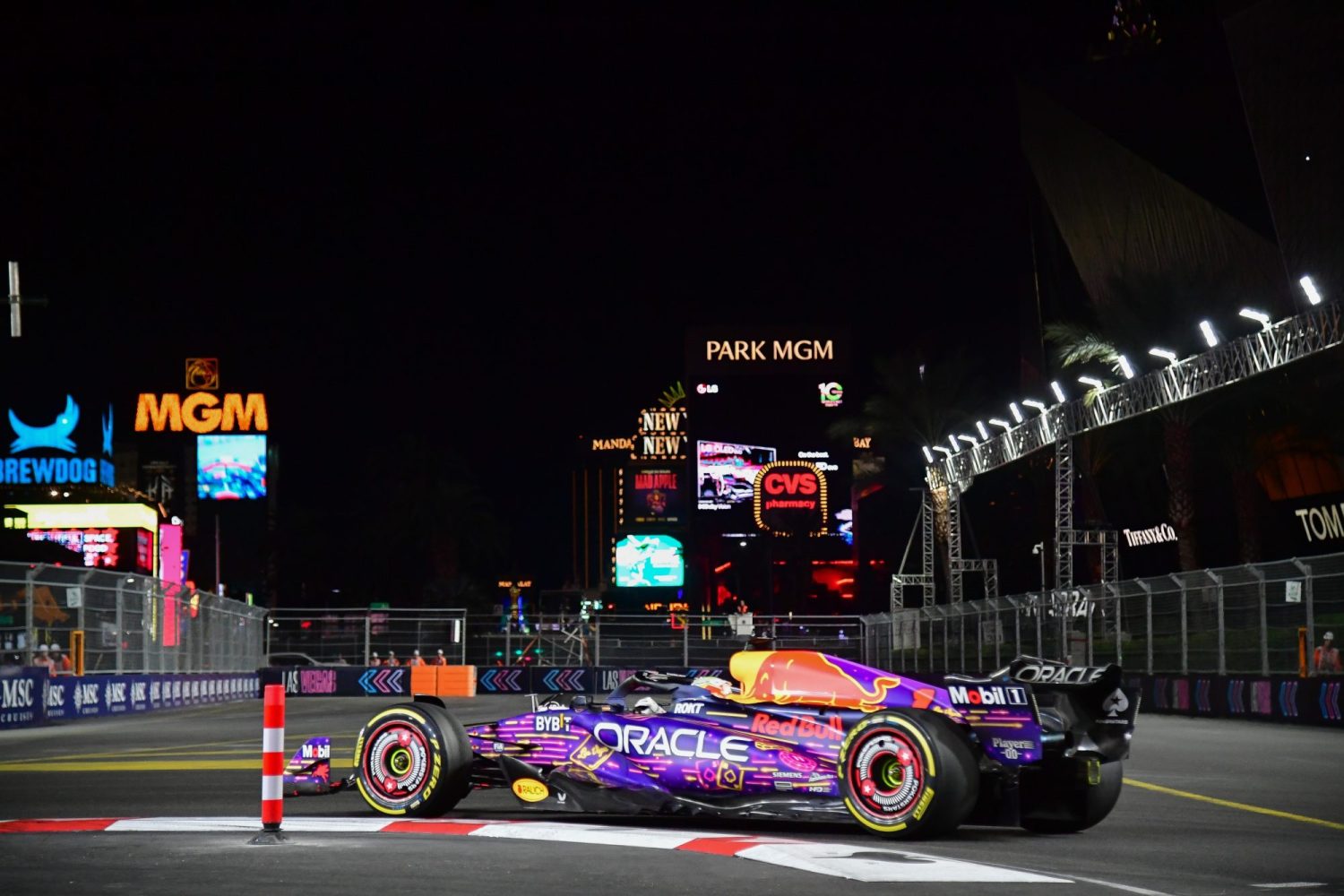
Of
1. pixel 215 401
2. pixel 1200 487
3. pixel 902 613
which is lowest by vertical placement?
pixel 902 613

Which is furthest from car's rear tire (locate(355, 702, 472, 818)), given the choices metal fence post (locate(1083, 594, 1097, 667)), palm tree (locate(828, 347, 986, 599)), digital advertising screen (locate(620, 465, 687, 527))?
digital advertising screen (locate(620, 465, 687, 527))

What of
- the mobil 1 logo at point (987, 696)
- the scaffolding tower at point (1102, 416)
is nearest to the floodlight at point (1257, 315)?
the scaffolding tower at point (1102, 416)

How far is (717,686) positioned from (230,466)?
10392cm

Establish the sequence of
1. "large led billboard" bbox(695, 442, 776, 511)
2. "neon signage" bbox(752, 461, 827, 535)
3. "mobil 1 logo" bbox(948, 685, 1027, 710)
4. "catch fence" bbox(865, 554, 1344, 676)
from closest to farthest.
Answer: "mobil 1 logo" bbox(948, 685, 1027, 710) < "catch fence" bbox(865, 554, 1344, 676) < "neon signage" bbox(752, 461, 827, 535) < "large led billboard" bbox(695, 442, 776, 511)

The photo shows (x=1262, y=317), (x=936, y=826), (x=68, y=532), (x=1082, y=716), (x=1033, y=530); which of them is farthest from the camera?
(x=68, y=532)

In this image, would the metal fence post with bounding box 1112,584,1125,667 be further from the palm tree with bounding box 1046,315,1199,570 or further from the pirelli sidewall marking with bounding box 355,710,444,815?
the pirelli sidewall marking with bounding box 355,710,444,815

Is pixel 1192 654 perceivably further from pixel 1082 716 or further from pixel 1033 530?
pixel 1033 530

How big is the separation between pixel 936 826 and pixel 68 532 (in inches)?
3532

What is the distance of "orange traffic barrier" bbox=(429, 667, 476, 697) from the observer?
1797 inches

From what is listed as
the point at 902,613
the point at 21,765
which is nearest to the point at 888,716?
the point at 21,765

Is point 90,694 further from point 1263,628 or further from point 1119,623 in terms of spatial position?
point 1263,628

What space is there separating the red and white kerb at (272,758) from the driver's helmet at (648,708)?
7.40ft

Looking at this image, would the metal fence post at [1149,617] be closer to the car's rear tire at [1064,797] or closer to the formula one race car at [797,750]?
the formula one race car at [797,750]

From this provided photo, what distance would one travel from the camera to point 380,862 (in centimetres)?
793
